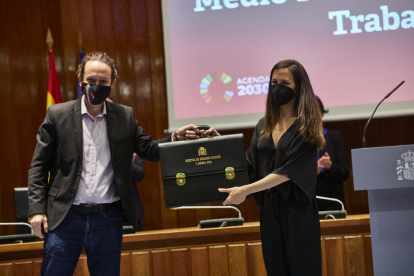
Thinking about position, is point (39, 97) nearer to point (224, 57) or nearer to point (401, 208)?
point (224, 57)

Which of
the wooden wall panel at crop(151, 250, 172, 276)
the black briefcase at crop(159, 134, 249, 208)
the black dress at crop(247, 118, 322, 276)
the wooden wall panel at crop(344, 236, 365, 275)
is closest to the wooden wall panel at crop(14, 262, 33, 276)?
the wooden wall panel at crop(151, 250, 172, 276)

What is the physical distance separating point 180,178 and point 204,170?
13 cm

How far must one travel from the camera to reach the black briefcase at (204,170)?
6.93 ft

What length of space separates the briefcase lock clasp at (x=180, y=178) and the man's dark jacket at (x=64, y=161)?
9.4 inches

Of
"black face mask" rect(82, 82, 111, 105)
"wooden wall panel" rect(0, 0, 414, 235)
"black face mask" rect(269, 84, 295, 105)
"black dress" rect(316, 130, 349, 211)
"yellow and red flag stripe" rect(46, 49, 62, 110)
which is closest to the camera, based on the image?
"black face mask" rect(82, 82, 111, 105)

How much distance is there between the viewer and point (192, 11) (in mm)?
3955

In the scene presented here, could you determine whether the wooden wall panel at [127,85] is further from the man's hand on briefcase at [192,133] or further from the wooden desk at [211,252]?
the man's hand on briefcase at [192,133]

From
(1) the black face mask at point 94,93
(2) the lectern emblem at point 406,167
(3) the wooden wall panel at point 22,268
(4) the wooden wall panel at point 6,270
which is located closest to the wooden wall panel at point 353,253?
(2) the lectern emblem at point 406,167

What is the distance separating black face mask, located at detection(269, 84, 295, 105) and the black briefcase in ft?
0.90

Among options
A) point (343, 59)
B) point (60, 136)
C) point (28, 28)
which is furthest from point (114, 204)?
point (28, 28)

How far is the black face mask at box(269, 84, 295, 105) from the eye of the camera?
212 centimetres

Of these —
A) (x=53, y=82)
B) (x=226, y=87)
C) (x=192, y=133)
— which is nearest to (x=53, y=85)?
(x=53, y=82)

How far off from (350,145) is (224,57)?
1.47m

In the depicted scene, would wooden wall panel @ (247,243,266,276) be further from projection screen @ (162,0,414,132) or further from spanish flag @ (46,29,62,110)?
spanish flag @ (46,29,62,110)
